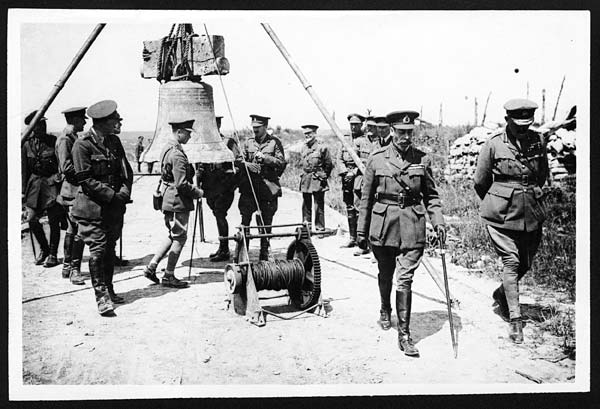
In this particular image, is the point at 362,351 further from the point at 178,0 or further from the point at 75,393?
the point at 178,0

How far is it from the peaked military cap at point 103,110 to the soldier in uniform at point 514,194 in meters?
3.83

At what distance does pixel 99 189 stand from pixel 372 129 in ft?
15.5

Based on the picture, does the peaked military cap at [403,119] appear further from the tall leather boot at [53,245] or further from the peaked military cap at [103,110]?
the tall leather boot at [53,245]

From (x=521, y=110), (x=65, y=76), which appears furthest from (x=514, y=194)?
(x=65, y=76)

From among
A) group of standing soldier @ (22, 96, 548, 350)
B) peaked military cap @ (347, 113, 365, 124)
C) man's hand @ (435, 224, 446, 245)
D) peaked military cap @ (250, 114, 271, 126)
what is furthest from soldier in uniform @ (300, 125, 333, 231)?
man's hand @ (435, 224, 446, 245)

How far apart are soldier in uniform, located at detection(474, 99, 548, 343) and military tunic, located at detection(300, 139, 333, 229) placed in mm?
5089

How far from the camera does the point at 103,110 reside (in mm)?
6469

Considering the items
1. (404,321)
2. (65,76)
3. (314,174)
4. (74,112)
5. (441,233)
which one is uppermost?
(65,76)

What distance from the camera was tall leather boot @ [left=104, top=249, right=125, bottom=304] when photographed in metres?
6.89

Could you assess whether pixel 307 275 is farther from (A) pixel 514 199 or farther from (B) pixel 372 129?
(B) pixel 372 129

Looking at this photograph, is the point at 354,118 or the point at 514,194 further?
the point at 354,118

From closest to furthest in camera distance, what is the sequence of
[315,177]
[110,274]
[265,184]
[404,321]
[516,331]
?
[404,321]
[516,331]
[110,274]
[265,184]
[315,177]

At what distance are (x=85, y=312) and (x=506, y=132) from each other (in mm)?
4780

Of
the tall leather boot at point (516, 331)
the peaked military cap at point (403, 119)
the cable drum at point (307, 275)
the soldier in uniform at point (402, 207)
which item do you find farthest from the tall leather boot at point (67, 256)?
the tall leather boot at point (516, 331)
